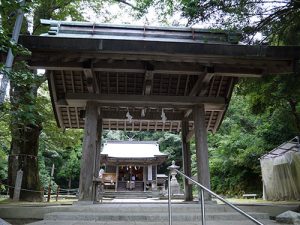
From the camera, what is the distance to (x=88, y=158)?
6676 millimetres

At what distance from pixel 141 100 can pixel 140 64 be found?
1.01 m

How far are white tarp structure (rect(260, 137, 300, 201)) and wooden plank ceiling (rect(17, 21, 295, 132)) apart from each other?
5.51 metres

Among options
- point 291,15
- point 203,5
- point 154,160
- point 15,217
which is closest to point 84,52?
point 203,5

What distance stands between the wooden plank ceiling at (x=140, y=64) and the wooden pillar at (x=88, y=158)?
40 centimetres

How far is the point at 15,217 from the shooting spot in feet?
20.0

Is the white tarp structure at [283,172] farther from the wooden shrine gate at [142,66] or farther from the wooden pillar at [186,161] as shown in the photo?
the wooden shrine gate at [142,66]

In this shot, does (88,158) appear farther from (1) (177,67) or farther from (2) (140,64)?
(1) (177,67)

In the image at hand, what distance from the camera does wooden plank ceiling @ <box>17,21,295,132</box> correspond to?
19.2ft

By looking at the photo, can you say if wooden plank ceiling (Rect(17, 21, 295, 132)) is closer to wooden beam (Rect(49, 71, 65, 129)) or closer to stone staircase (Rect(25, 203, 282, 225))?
wooden beam (Rect(49, 71, 65, 129))

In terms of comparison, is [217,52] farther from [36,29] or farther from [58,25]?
[36,29]

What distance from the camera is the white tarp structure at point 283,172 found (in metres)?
11.4

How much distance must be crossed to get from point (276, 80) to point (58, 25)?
5859 millimetres

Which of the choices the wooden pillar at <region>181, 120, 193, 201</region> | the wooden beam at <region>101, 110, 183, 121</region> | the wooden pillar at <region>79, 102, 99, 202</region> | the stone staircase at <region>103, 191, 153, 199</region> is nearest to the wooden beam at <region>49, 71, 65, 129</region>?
the wooden pillar at <region>79, 102, 99, 202</region>

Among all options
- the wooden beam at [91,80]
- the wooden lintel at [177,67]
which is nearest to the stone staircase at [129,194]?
the wooden beam at [91,80]
